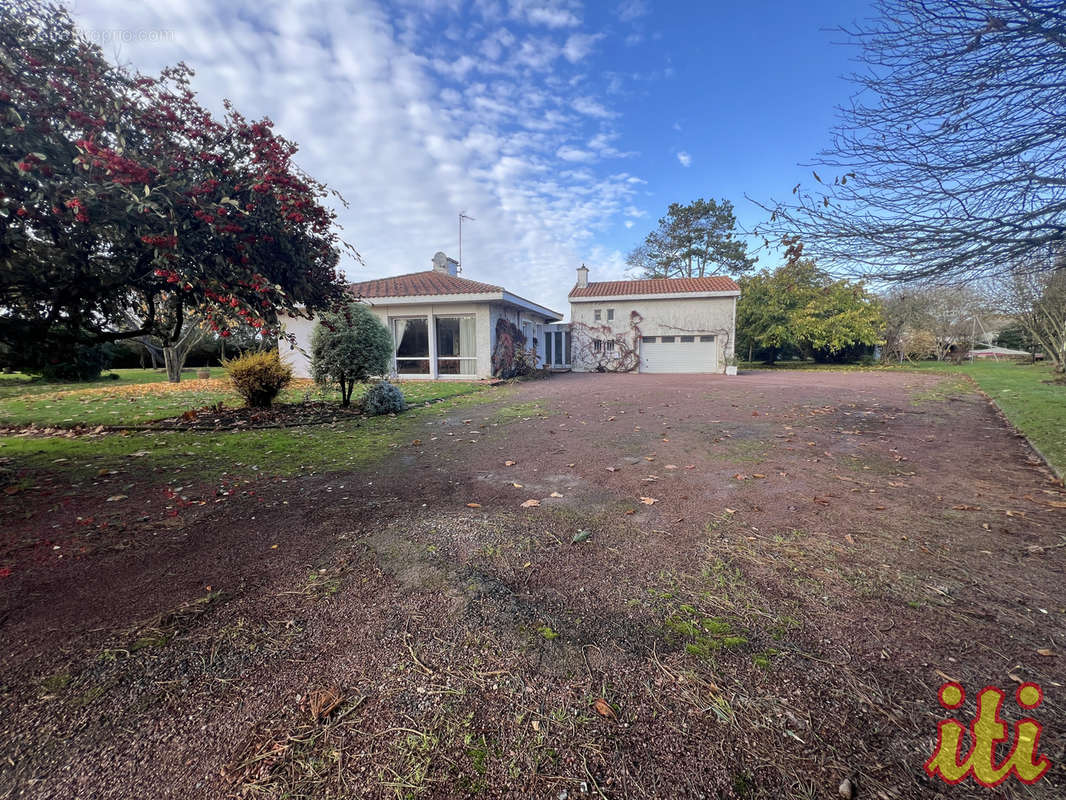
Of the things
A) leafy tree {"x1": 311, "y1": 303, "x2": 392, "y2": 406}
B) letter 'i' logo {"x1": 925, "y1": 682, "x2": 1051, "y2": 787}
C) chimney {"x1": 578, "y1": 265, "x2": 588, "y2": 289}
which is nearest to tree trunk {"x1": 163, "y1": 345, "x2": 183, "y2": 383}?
leafy tree {"x1": 311, "y1": 303, "x2": 392, "y2": 406}

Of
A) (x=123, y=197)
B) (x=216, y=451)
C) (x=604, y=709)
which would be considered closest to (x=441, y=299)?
Result: (x=216, y=451)

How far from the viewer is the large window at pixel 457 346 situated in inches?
635

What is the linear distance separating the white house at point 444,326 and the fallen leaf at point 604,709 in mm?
14305

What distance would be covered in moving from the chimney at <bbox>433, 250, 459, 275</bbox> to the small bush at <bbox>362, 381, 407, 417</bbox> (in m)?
13.8

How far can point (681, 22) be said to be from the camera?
8.95 meters

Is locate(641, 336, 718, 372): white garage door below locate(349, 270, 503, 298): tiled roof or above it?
below

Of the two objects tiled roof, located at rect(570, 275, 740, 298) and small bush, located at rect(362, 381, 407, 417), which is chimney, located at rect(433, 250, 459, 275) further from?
small bush, located at rect(362, 381, 407, 417)

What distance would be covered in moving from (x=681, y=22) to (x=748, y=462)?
9703mm

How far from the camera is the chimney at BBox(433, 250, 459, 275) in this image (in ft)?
68.0

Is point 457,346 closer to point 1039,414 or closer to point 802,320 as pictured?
point 1039,414

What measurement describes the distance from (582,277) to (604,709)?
2454 cm

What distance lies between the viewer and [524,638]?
1.93 m

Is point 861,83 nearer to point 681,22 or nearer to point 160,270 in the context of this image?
point 681,22

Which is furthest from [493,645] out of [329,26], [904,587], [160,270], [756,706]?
[329,26]
